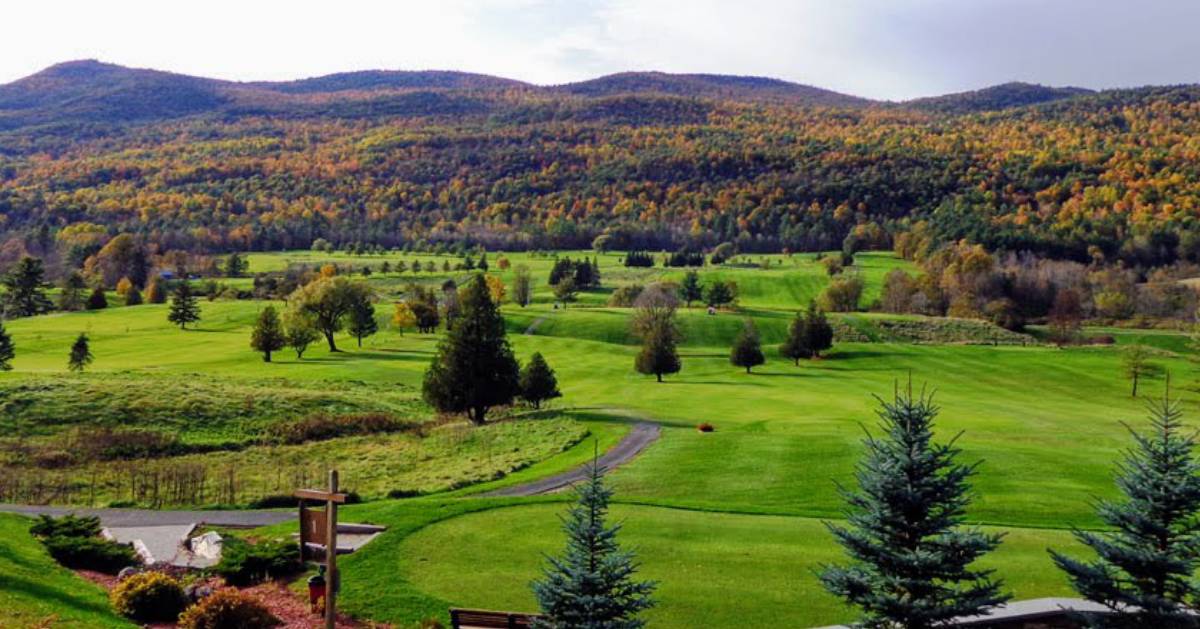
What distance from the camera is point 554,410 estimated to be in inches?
1828

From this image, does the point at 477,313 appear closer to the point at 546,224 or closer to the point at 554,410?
the point at 554,410

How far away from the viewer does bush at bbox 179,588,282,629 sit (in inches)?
567

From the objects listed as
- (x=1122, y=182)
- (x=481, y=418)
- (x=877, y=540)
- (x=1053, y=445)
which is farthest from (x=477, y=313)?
(x=1122, y=182)

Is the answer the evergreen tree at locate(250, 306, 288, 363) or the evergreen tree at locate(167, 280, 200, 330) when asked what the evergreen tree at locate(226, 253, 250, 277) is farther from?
the evergreen tree at locate(250, 306, 288, 363)

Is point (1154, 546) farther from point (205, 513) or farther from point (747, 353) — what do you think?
point (747, 353)

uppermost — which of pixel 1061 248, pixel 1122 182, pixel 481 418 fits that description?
pixel 1122 182

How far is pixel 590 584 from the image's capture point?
1234 cm

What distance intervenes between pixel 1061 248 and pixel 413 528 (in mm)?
148745

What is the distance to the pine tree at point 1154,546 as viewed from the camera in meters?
12.2

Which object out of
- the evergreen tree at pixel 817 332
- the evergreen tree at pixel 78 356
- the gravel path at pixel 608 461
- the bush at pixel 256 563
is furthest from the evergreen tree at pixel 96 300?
the bush at pixel 256 563

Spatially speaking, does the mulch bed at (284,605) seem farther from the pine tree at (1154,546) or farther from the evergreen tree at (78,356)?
the evergreen tree at (78,356)

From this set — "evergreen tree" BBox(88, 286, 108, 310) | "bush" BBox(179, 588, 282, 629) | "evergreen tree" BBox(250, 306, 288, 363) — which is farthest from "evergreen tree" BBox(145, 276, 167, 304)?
"bush" BBox(179, 588, 282, 629)

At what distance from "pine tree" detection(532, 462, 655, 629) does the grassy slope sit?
8.19 m

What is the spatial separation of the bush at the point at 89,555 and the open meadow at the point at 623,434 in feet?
17.2
